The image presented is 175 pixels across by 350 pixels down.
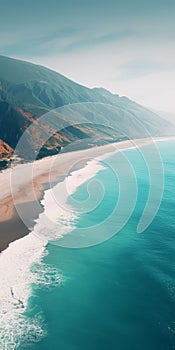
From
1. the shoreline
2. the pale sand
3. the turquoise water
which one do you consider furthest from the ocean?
the pale sand

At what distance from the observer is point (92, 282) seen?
33.1 metres

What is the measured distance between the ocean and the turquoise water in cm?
8

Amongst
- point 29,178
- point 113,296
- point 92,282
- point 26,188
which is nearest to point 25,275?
point 92,282

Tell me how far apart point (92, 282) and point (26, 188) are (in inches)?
1576

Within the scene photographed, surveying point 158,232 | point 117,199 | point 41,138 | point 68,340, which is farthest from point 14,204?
point 41,138

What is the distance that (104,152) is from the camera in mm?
152125

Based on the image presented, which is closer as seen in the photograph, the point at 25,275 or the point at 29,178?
the point at 25,275

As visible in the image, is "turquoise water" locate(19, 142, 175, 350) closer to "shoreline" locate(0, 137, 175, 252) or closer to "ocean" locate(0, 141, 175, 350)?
"ocean" locate(0, 141, 175, 350)

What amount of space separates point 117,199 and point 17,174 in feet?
103

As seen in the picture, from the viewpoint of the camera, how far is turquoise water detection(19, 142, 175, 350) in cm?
2469

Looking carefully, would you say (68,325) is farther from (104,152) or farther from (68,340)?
(104,152)

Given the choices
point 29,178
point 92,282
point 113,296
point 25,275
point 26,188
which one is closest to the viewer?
point 113,296

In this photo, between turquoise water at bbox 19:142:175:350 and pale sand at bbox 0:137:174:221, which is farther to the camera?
pale sand at bbox 0:137:174:221

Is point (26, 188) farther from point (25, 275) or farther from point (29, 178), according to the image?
point (25, 275)
